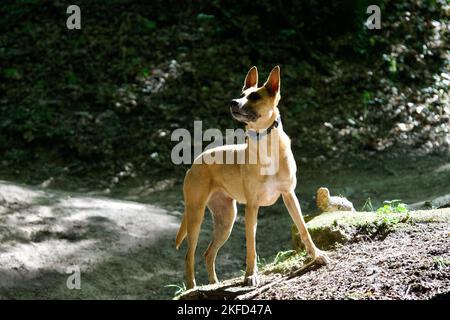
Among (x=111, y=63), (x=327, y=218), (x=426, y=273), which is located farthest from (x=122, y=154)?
(x=426, y=273)

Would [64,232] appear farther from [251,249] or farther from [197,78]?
[197,78]

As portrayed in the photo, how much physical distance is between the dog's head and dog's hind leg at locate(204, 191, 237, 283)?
3.57 feet

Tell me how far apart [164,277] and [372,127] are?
6.52m

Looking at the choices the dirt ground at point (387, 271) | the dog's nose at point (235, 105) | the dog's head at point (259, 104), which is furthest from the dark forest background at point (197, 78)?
the dog's nose at point (235, 105)

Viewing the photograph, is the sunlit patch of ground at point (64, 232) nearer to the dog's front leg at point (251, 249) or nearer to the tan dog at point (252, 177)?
the tan dog at point (252, 177)

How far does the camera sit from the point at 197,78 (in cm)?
1501

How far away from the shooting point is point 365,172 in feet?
41.7

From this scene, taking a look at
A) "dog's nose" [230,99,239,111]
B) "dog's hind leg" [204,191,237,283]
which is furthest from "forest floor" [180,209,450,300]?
"dog's nose" [230,99,239,111]

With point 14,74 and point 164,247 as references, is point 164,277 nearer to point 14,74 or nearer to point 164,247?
point 164,247

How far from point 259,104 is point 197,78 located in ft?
32.5

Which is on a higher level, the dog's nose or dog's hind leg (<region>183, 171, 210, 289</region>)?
the dog's nose

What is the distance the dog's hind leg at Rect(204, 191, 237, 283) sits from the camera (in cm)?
620

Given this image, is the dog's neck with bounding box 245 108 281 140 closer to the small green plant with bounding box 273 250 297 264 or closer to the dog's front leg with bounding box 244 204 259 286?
the dog's front leg with bounding box 244 204 259 286

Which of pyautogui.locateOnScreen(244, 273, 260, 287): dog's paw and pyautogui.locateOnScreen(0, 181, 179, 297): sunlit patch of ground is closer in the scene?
pyautogui.locateOnScreen(244, 273, 260, 287): dog's paw
